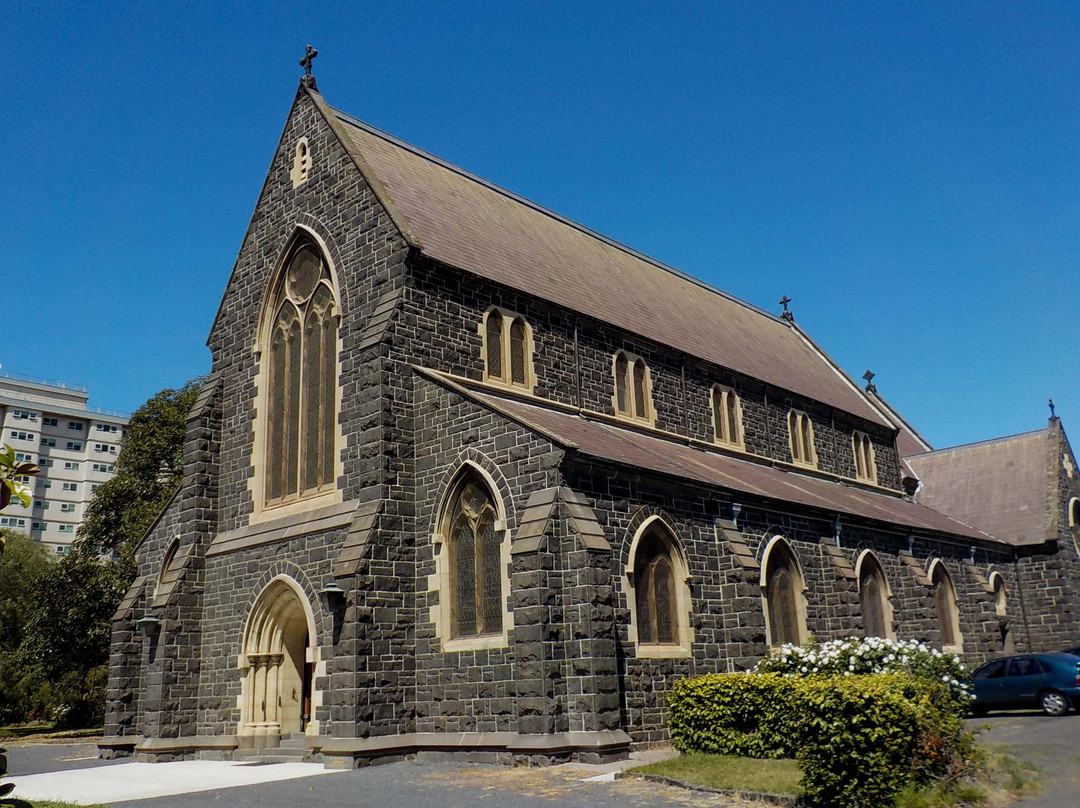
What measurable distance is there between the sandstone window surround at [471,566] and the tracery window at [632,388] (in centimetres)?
675

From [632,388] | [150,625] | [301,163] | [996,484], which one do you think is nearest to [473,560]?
[632,388]

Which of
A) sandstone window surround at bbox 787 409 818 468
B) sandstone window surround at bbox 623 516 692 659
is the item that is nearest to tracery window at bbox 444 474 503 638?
sandstone window surround at bbox 623 516 692 659

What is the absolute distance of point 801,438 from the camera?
31109 millimetres

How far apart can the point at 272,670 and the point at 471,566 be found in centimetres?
581

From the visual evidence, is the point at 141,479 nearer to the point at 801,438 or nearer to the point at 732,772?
the point at 801,438

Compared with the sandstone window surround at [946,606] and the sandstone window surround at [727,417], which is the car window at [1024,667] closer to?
the sandstone window surround at [946,606]

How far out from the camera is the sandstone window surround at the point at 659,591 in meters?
17.0

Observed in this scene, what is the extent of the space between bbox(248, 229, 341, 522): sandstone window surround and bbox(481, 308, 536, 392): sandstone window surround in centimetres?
330

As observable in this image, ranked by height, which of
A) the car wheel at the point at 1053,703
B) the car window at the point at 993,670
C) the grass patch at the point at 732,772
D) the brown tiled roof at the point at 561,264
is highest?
the brown tiled roof at the point at 561,264

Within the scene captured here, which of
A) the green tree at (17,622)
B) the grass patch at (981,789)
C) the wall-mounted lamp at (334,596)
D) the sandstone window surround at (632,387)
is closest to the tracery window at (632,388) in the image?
the sandstone window surround at (632,387)

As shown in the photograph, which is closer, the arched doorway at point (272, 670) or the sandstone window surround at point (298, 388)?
the arched doorway at point (272, 670)

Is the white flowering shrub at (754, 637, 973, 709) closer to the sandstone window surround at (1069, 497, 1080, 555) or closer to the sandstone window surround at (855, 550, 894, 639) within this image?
the sandstone window surround at (855, 550, 894, 639)

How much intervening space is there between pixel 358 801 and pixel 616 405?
42.3 ft

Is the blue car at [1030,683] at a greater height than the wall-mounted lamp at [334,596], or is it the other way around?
the wall-mounted lamp at [334,596]
